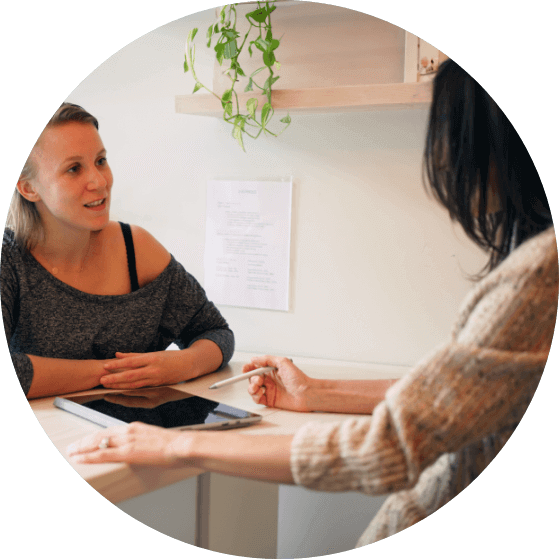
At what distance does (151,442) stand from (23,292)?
412 millimetres

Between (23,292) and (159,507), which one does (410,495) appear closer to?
(159,507)

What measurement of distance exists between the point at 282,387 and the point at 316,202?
0.32 metres

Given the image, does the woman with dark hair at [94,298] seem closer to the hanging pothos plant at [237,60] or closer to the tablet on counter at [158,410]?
the tablet on counter at [158,410]

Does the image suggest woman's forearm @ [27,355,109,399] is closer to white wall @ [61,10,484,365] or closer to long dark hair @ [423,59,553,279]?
white wall @ [61,10,484,365]

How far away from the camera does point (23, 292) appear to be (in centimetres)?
128

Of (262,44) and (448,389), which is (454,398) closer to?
(448,389)

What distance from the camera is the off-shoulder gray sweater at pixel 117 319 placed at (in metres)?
1.24

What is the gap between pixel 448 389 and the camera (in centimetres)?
90

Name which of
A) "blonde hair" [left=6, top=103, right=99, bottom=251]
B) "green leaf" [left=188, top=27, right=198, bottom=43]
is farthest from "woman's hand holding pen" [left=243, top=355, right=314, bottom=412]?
"green leaf" [left=188, top=27, right=198, bottom=43]

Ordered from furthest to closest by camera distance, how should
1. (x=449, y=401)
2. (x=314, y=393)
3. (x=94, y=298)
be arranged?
(x=94, y=298) < (x=314, y=393) < (x=449, y=401)

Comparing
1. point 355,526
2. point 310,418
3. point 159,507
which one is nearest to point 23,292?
point 159,507

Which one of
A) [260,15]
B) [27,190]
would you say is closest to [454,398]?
[260,15]

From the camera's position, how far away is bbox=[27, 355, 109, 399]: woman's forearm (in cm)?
122

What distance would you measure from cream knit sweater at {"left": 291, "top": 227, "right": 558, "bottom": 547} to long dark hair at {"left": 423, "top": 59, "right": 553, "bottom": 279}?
103mm
